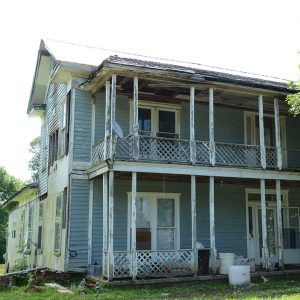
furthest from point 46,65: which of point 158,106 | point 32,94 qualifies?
point 158,106

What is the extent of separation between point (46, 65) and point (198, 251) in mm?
11675

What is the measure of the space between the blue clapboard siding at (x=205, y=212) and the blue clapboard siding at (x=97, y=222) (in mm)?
588

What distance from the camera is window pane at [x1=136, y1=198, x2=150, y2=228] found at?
16719 mm

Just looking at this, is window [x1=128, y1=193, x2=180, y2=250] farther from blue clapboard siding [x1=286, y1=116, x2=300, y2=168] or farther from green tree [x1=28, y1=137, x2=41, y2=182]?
green tree [x1=28, y1=137, x2=41, y2=182]

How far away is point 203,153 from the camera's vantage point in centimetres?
1608

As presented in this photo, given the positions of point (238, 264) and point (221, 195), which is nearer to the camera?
point (238, 264)

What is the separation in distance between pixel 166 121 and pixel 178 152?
103 inches

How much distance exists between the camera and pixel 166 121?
59.1ft

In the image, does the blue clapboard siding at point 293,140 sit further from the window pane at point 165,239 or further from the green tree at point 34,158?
the green tree at point 34,158

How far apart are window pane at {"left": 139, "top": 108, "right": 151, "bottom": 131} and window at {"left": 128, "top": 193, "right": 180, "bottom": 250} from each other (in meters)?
2.52

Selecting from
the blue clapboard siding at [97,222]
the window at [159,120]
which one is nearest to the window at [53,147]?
the blue clapboard siding at [97,222]

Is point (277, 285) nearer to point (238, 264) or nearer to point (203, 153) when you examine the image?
point (238, 264)

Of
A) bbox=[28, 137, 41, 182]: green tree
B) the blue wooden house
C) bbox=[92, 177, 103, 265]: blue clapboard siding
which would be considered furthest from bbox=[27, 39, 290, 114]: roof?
bbox=[28, 137, 41, 182]: green tree

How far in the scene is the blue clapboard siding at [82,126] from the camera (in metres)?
16.4
